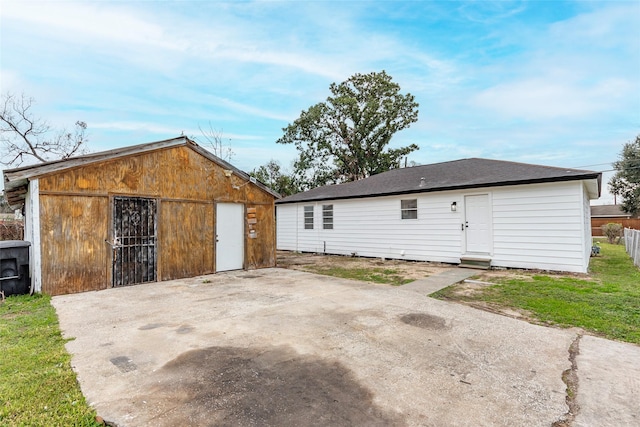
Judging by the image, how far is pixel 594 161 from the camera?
23.9 meters

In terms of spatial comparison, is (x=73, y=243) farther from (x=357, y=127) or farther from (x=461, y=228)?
(x=357, y=127)

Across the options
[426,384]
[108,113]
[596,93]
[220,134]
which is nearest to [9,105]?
[108,113]

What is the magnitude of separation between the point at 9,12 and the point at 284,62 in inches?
323

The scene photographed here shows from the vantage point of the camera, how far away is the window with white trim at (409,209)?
1064 centimetres

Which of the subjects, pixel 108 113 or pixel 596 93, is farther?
pixel 108 113

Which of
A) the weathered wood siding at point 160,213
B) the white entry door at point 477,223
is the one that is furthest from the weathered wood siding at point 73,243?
the white entry door at point 477,223

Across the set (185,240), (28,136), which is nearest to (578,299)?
(185,240)

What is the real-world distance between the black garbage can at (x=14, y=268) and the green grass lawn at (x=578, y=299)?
8.12m

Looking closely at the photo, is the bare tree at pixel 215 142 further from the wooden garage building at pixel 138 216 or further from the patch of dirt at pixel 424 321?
the patch of dirt at pixel 424 321

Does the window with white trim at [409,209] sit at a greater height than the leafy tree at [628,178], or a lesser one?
lesser

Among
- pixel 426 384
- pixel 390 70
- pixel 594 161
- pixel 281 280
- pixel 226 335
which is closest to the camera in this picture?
pixel 426 384

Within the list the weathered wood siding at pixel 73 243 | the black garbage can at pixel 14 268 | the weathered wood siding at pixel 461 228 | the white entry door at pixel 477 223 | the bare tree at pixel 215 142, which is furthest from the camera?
the bare tree at pixel 215 142

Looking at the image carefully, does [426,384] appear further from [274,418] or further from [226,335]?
[226,335]

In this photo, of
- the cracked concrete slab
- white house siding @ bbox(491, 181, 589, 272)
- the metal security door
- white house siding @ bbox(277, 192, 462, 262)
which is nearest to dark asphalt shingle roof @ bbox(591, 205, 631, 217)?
white house siding @ bbox(491, 181, 589, 272)
